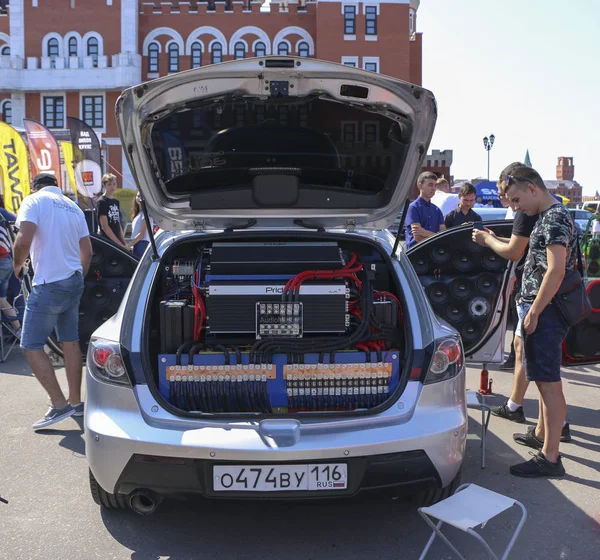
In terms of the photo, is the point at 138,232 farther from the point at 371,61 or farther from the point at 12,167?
the point at 371,61

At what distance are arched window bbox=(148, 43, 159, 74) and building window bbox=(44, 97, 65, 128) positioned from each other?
6.83m

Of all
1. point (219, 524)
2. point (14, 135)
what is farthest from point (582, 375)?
point (14, 135)

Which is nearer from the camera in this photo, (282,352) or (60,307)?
(282,352)

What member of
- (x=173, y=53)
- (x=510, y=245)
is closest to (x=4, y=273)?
(x=510, y=245)

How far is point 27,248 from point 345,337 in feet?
8.85

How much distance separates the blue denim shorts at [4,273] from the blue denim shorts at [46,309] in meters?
3.32

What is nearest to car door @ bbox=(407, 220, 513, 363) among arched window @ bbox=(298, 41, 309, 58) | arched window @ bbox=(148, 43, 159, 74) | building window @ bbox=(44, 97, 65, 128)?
arched window @ bbox=(298, 41, 309, 58)

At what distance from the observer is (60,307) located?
5.09 metres

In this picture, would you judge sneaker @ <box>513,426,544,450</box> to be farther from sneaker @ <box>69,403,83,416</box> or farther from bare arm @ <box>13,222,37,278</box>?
bare arm @ <box>13,222,37,278</box>

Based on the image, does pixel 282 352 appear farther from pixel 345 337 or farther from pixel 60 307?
pixel 60 307

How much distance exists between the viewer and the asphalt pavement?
127 inches

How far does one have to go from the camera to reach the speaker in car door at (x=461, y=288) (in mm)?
5688

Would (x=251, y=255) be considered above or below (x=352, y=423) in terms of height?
above

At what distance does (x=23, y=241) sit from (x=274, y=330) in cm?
241
